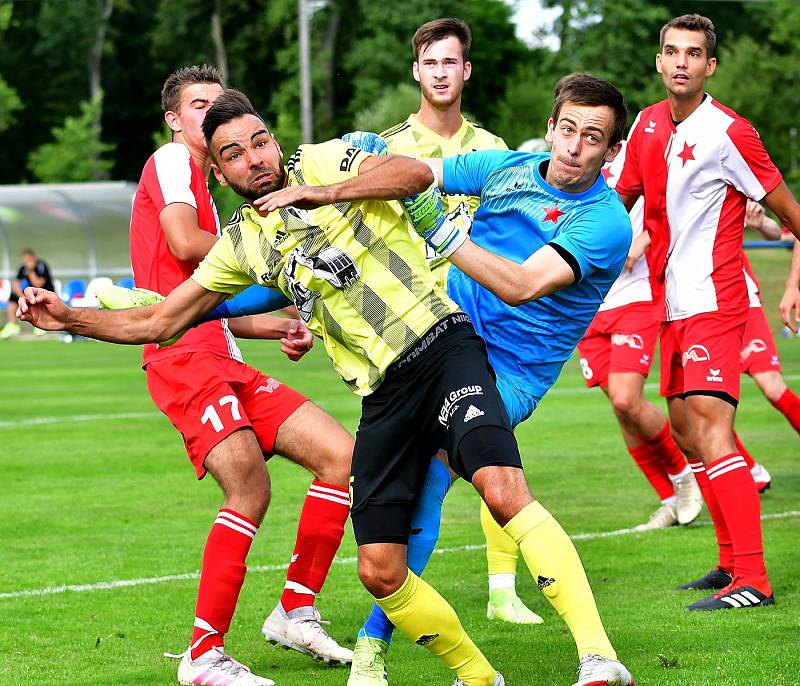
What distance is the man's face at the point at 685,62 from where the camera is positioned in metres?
7.02

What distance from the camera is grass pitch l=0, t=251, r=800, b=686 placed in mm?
5906

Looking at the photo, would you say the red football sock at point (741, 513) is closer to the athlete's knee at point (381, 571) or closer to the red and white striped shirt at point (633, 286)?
the athlete's knee at point (381, 571)

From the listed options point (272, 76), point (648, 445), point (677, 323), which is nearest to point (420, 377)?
point (677, 323)

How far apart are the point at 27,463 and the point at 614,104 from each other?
325 inches

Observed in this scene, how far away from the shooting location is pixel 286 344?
245 inches

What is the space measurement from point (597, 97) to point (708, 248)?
5.99 feet

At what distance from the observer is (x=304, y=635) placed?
605 centimetres

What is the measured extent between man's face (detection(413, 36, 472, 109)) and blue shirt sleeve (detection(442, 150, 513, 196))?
1762 mm

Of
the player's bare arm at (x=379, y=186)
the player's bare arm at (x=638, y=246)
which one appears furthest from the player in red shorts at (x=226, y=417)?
the player's bare arm at (x=638, y=246)

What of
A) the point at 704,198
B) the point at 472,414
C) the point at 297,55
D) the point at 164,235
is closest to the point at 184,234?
the point at 164,235

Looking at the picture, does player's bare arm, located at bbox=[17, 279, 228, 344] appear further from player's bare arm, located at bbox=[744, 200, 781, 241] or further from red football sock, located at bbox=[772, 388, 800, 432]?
red football sock, located at bbox=[772, 388, 800, 432]

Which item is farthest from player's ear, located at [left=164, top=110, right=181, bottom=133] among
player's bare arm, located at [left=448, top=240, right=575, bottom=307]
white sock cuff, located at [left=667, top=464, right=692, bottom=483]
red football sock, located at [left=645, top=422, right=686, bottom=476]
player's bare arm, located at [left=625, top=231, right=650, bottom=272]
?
white sock cuff, located at [left=667, top=464, right=692, bottom=483]

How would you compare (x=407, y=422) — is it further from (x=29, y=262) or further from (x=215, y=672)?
(x=29, y=262)

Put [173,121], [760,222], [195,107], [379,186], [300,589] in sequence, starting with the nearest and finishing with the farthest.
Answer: [379,186] → [300,589] → [195,107] → [173,121] → [760,222]
